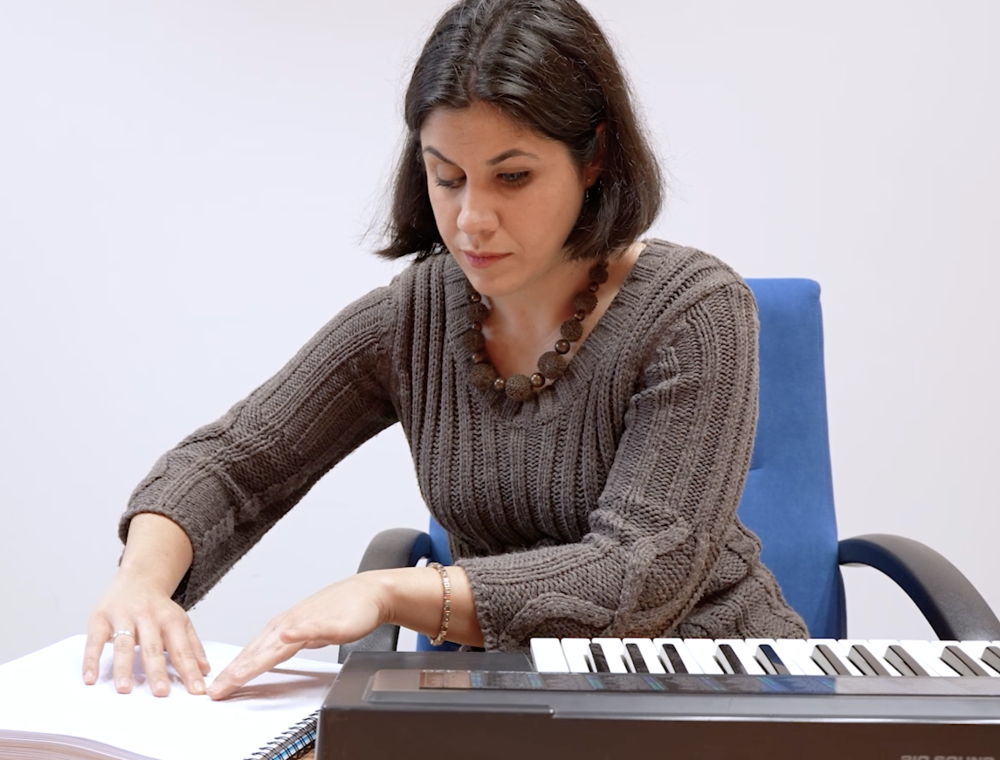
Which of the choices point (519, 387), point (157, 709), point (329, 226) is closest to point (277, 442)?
point (519, 387)

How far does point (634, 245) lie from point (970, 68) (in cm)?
125

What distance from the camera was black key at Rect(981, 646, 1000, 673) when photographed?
64cm

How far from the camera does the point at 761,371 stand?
1.47 m

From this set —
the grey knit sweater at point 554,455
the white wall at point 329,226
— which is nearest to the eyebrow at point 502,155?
the grey knit sweater at point 554,455

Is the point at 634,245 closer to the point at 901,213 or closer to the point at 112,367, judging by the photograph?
the point at 901,213

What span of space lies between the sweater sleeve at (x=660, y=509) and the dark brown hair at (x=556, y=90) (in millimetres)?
141

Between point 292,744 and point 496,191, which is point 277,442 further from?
point 292,744

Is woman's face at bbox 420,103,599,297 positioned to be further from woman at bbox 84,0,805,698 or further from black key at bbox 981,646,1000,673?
black key at bbox 981,646,1000,673

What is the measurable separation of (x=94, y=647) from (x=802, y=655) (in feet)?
1.91

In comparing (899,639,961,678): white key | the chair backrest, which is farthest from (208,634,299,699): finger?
the chair backrest

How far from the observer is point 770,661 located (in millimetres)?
658

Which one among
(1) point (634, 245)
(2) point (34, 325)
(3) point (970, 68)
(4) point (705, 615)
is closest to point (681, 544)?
(4) point (705, 615)

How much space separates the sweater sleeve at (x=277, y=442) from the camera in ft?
3.84

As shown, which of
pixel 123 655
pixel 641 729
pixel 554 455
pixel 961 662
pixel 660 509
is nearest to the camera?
pixel 641 729
